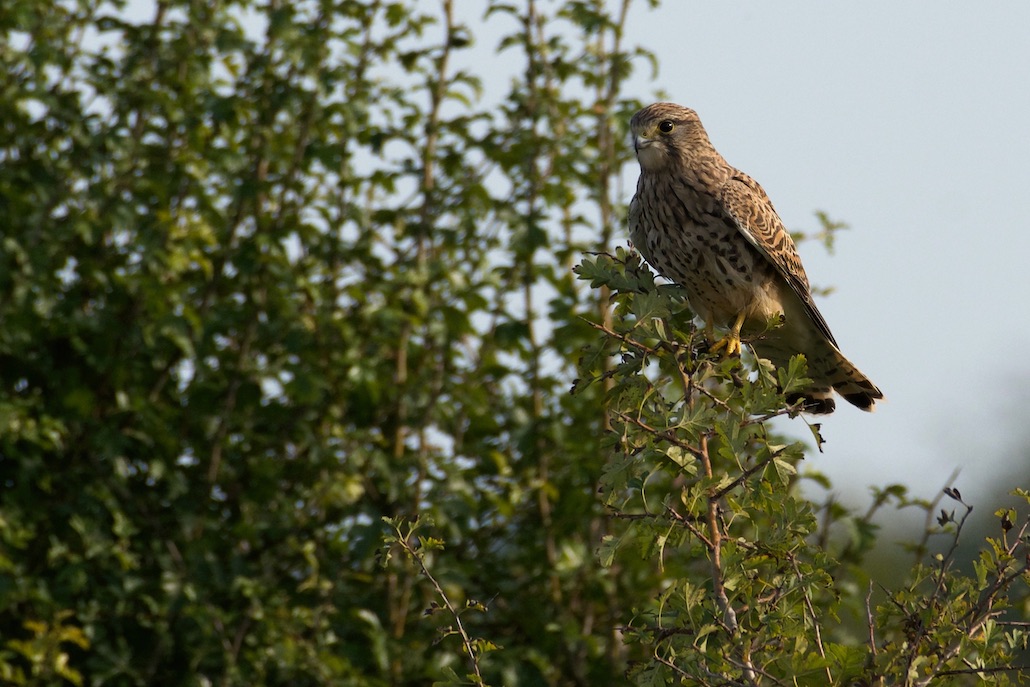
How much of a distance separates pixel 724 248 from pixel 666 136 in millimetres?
414

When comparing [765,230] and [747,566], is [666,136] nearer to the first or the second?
[765,230]

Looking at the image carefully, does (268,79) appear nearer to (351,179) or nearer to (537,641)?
(351,179)

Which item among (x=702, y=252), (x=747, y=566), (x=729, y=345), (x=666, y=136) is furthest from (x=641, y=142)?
(x=747, y=566)

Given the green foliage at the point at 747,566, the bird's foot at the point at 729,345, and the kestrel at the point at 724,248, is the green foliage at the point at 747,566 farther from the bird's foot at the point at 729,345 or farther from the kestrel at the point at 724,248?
the kestrel at the point at 724,248

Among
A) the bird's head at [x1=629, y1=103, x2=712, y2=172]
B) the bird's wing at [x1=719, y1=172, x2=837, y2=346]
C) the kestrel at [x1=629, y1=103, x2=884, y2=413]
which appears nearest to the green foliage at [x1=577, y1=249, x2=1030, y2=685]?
the kestrel at [x1=629, y1=103, x2=884, y2=413]

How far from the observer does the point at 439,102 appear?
4.74 metres

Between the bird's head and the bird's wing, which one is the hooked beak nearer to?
the bird's head

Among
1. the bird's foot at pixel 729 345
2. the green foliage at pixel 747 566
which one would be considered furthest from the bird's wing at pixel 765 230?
the green foliage at pixel 747 566

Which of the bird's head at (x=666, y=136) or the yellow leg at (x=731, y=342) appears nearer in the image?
the yellow leg at (x=731, y=342)

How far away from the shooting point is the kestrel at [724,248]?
11.6 ft

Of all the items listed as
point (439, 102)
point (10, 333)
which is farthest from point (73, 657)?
point (439, 102)

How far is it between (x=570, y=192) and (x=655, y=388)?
2.48 m

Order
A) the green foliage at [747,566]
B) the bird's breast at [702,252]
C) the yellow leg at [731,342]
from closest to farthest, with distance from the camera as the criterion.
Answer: the green foliage at [747,566]
the yellow leg at [731,342]
the bird's breast at [702,252]

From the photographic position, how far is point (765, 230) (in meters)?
3.67
